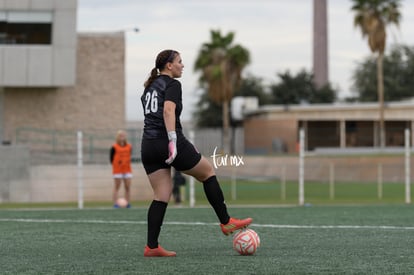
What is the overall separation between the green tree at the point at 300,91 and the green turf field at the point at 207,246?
7688 centimetres

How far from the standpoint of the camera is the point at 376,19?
66.1 meters

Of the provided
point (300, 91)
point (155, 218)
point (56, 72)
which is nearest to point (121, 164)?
point (155, 218)

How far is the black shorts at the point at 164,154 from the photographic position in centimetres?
922

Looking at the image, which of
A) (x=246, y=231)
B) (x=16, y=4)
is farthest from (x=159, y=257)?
(x=16, y=4)

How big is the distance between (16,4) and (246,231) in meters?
35.3

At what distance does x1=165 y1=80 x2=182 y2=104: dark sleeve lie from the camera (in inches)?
360

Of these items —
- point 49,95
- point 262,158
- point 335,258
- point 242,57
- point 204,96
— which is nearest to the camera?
point 335,258

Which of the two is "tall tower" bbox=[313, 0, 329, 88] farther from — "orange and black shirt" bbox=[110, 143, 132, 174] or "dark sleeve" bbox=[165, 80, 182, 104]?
"dark sleeve" bbox=[165, 80, 182, 104]

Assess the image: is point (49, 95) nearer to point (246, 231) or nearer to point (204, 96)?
point (246, 231)

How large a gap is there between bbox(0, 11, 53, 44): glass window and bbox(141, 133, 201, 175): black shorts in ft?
114

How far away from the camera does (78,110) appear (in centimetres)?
4628

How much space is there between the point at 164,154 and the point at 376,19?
58.5m

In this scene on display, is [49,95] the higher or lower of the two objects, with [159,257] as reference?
higher

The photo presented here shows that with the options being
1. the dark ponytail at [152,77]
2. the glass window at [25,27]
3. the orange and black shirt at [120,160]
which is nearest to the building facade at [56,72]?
the glass window at [25,27]
